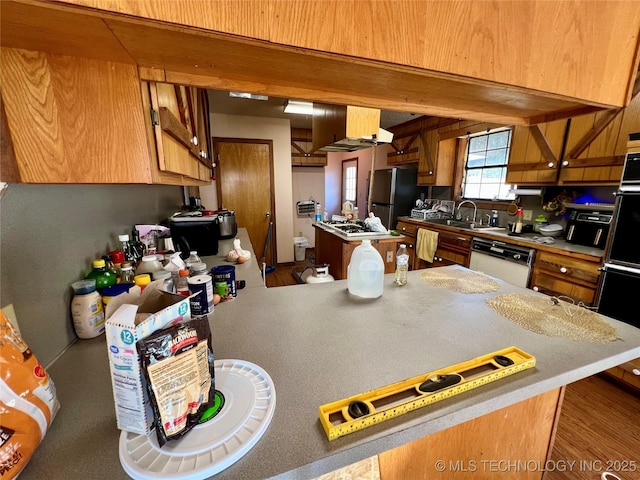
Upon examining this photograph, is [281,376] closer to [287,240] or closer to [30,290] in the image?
[30,290]

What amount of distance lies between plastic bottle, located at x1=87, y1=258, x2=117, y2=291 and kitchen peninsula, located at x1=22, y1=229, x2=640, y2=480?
7.3 inches

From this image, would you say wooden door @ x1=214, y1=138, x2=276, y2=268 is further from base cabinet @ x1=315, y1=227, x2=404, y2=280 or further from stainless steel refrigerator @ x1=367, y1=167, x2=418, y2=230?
stainless steel refrigerator @ x1=367, y1=167, x2=418, y2=230

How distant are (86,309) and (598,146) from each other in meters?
3.40

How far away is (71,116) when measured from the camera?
56 cm

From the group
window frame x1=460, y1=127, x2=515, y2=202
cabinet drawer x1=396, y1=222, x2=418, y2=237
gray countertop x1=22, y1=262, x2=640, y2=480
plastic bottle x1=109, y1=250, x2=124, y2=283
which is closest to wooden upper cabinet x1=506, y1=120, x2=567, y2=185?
window frame x1=460, y1=127, x2=515, y2=202

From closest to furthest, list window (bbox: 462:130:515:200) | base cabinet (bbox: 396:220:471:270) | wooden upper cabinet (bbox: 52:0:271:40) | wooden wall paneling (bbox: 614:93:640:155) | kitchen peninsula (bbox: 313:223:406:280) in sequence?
1. wooden upper cabinet (bbox: 52:0:271:40)
2. wooden wall paneling (bbox: 614:93:640:155)
3. kitchen peninsula (bbox: 313:223:406:280)
4. base cabinet (bbox: 396:220:471:270)
5. window (bbox: 462:130:515:200)

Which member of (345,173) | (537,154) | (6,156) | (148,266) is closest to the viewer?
(6,156)

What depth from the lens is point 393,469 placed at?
0.81 meters

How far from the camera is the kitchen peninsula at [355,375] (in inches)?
19.2

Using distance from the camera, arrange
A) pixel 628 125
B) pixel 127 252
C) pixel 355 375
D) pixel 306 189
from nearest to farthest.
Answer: pixel 355 375, pixel 127 252, pixel 628 125, pixel 306 189

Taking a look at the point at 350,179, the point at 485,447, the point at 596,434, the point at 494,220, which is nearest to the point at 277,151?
the point at 350,179

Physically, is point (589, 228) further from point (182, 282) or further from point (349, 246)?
point (182, 282)

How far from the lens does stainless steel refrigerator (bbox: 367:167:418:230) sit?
419 centimetres

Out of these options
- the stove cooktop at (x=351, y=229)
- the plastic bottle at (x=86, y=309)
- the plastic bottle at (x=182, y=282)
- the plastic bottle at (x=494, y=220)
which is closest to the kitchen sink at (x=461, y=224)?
the plastic bottle at (x=494, y=220)
